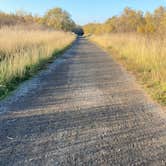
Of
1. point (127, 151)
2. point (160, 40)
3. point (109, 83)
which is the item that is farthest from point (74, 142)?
point (160, 40)

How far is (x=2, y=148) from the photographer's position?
137 inches

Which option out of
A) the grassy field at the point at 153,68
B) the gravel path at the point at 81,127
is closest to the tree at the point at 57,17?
the grassy field at the point at 153,68

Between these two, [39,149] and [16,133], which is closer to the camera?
[39,149]

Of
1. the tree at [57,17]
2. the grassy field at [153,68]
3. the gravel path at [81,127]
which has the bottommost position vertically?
the gravel path at [81,127]

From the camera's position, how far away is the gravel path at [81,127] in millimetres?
3273

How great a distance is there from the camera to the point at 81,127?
169 inches

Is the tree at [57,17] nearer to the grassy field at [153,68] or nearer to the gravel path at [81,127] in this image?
the grassy field at [153,68]

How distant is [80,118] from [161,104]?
7.07 feet

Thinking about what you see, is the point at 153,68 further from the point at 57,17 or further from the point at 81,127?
the point at 57,17

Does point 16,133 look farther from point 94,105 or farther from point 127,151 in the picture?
point 94,105

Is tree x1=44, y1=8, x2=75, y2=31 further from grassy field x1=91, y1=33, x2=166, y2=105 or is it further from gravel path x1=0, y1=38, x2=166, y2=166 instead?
gravel path x1=0, y1=38, x2=166, y2=166

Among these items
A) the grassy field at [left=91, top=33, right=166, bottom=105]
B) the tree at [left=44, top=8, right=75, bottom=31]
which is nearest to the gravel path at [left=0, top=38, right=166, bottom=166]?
the grassy field at [left=91, top=33, right=166, bottom=105]

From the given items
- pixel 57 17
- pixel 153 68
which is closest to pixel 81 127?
pixel 153 68

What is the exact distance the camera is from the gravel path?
327cm
